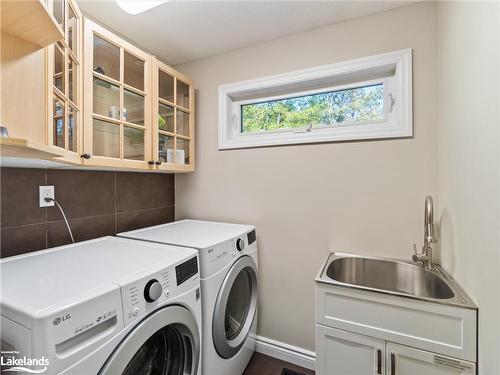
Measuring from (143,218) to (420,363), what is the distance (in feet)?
6.21

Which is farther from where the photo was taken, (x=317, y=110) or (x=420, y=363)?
(x=317, y=110)

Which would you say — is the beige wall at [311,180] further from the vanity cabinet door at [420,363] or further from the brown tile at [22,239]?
the brown tile at [22,239]

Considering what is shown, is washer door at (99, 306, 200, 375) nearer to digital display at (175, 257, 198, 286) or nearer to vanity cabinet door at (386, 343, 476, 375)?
digital display at (175, 257, 198, 286)

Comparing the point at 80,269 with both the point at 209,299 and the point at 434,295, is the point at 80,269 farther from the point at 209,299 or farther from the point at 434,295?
the point at 434,295

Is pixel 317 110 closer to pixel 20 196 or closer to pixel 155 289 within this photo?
pixel 155 289

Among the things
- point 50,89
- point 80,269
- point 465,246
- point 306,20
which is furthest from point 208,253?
point 306,20

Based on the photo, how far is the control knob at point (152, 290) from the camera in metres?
0.82

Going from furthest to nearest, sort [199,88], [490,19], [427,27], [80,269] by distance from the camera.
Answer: [199,88]
[427,27]
[80,269]
[490,19]

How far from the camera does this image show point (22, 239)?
1.22 metres

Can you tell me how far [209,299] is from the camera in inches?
46.9

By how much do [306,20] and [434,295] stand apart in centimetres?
181

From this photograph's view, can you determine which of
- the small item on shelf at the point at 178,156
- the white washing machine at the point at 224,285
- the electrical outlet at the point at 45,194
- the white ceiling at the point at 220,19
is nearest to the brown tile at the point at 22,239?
the electrical outlet at the point at 45,194

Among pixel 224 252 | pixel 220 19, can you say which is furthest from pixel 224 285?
pixel 220 19

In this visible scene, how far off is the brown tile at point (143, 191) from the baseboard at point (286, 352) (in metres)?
1.36
